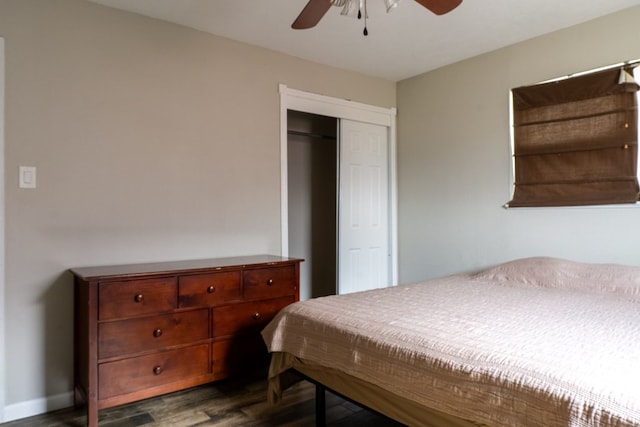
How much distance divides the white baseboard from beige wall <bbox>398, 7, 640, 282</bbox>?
9.94ft

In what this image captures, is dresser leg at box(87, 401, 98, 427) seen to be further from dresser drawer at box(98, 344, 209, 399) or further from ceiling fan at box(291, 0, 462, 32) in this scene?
ceiling fan at box(291, 0, 462, 32)

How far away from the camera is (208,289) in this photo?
263 cm

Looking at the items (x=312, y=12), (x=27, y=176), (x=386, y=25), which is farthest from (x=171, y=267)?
(x=386, y=25)

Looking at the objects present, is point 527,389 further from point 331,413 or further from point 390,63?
point 390,63

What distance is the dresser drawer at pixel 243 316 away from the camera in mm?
2675

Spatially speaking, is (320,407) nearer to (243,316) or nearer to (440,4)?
(243,316)

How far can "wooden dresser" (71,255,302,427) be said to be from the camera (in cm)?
227

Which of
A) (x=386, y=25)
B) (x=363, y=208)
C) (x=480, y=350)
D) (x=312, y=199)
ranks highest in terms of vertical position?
(x=386, y=25)

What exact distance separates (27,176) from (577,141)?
3.62 m

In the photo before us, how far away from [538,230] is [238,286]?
2320mm

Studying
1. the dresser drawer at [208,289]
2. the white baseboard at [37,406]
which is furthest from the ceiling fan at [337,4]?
the white baseboard at [37,406]

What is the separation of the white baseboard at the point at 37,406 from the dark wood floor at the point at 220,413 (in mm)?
39

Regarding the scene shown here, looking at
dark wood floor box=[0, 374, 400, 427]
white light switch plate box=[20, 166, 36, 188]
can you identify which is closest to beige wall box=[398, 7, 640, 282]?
dark wood floor box=[0, 374, 400, 427]

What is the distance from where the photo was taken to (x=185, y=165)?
306cm
